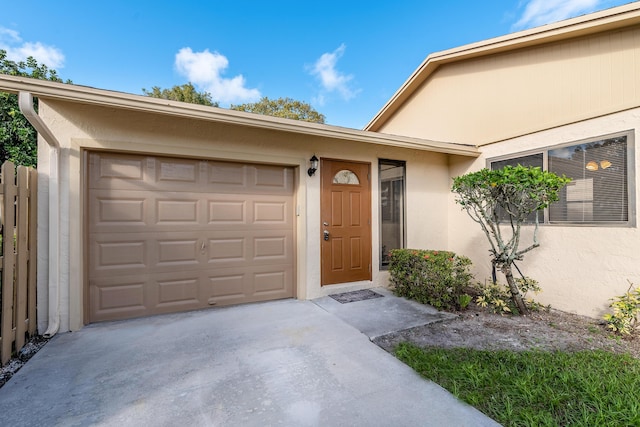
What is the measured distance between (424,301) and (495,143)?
297 cm

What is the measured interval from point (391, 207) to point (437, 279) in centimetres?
157

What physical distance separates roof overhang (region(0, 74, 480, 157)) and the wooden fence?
0.75m

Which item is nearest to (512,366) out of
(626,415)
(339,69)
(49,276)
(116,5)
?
(626,415)

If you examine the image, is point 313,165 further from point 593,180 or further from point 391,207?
point 593,180

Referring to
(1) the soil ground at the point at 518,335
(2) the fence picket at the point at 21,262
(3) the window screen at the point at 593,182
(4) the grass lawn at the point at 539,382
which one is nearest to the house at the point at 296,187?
(3) the window screen at the point at 593,182

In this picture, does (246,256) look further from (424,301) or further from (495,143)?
(495,143)

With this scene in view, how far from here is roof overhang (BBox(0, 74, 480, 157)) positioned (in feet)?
8.17

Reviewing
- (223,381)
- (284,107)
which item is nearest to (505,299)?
(223,381)

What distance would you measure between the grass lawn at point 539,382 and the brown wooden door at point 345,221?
6.29 feet

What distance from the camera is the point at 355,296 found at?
4195 mm

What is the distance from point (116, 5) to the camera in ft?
18.7

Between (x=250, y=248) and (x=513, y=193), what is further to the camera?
(x=250, y=248)

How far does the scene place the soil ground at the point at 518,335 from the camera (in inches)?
104

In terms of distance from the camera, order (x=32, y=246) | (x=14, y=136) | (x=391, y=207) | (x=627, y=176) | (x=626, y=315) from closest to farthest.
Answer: (x=32, y=246) → (x=626, y=315) → (x=627, y=176) → (x=391, y=207) → (x=14, y=136)
